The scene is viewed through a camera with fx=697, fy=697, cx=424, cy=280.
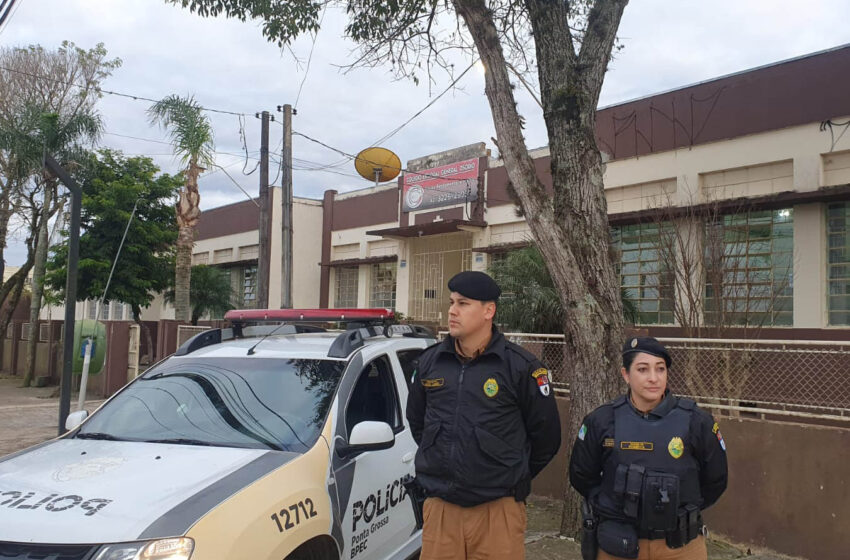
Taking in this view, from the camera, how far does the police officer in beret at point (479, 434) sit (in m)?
3.04

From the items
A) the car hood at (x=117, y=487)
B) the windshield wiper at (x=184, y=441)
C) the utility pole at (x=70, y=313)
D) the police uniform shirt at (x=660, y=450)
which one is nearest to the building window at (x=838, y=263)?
the police uniform shirt at (x=660, y=450)

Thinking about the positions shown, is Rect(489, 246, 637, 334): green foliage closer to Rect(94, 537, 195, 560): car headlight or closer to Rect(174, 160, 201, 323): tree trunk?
Rect(94, 537, 195, 560): car headlight

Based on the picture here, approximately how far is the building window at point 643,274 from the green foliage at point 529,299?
5.11 feet

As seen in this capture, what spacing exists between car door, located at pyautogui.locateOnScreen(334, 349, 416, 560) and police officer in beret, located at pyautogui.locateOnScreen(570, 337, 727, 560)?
1.22m

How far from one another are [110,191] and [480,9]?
15.8 metres

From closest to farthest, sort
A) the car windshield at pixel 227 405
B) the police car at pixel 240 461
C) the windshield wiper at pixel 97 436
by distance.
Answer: the police car at pixel 240 461 < the car windshield at pixel 227 405 < the windshield wiper at pixel 97 436

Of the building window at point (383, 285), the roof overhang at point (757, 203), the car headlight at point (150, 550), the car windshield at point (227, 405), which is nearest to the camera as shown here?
the car headlight at point (150, 550)

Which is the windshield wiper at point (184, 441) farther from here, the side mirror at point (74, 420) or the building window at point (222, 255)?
the building window at point (222, 255)

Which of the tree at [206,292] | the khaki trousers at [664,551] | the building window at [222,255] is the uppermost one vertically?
the building window at [222,255]

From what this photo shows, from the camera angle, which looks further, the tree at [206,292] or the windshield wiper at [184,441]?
the tree at [206,292]

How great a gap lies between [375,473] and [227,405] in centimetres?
91

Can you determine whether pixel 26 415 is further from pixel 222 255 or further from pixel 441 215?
pixel 222 255

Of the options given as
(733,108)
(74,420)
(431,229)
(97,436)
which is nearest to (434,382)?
(97,436)

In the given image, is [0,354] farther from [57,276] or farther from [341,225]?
[341,225]
